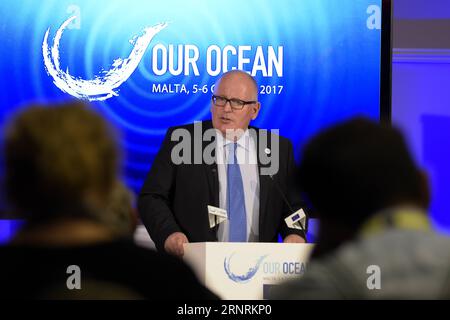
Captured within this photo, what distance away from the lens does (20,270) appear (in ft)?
5.43

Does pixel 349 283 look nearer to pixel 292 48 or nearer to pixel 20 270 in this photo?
pixel 20 270

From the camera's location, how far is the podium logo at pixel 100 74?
5867 millimetres

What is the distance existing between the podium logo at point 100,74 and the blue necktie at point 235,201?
102 centimetres

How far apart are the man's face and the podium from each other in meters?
1.19

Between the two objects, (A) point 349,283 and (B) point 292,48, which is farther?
(B) point 292,48

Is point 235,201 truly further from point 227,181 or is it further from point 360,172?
point 360,172

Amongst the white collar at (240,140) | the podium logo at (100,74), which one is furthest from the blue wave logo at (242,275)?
the podium logo at (100,74)

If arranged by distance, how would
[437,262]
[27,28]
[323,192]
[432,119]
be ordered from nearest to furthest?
1. [437,262]
2. [323,192]
3. [27,28]
4. [432,119]

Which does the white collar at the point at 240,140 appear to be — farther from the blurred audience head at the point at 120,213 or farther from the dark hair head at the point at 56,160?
the dark hair head at the point at 56,160

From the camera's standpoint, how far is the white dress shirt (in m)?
5.16

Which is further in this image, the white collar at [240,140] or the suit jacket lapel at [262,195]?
the white collar at [240,140]

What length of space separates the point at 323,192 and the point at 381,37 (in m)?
4.52
